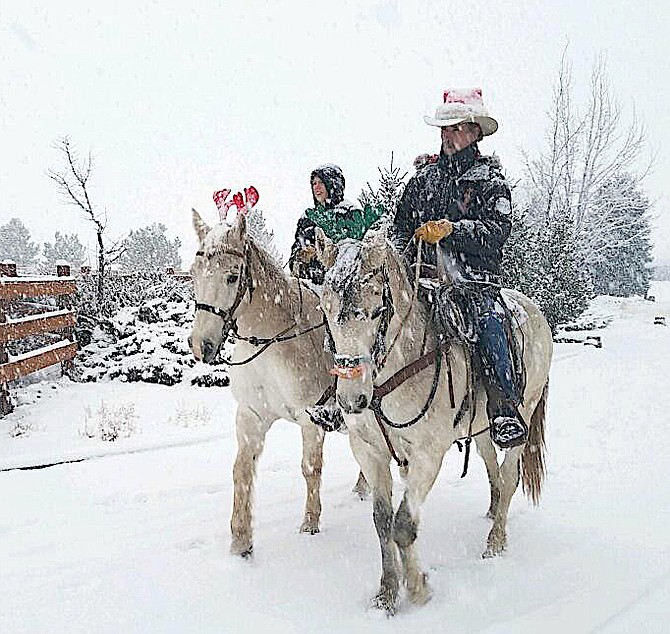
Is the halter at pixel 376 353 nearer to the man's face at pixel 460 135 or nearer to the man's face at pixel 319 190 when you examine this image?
the man's face at pixel 460 135

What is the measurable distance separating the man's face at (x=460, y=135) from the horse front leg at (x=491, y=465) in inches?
97.4

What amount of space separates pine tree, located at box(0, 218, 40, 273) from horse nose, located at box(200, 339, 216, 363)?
59746mm

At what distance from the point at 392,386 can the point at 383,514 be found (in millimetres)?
921

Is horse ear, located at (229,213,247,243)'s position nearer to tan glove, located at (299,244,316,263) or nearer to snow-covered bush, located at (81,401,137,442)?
tan glove, located at (299,244,316,263)

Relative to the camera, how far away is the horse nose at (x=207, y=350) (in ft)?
11.8

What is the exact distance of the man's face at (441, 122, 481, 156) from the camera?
3.86 meters

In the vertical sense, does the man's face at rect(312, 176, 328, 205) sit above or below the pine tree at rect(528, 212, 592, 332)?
above

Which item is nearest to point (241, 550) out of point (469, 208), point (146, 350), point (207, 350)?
point (207, 350)

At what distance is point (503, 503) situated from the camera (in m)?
4.59

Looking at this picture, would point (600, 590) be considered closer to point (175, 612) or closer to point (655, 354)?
point (175, 612)

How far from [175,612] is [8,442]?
17.0ft

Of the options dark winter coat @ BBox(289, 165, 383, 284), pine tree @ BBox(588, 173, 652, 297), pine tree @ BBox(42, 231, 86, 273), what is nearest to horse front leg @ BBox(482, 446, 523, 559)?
dark winter coat @ BBox(289, 165, 383, 284)

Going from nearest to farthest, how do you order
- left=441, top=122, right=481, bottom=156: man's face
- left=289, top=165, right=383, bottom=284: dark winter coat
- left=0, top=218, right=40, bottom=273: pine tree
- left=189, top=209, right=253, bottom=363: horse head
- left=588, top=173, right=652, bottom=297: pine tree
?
left=189, top=209, right=253, bottom=363: horse head, left=441, top=122, right=481, bottom=156: man's face, left=289, top=165, right=383, bottom=284: dark winter coat, left=588, top=173, right=652, bottom=297: pine tree, left=0, top=218, right=40, bottom=273: pine tree

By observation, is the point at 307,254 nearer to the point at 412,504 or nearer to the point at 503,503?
the point at 412,504
